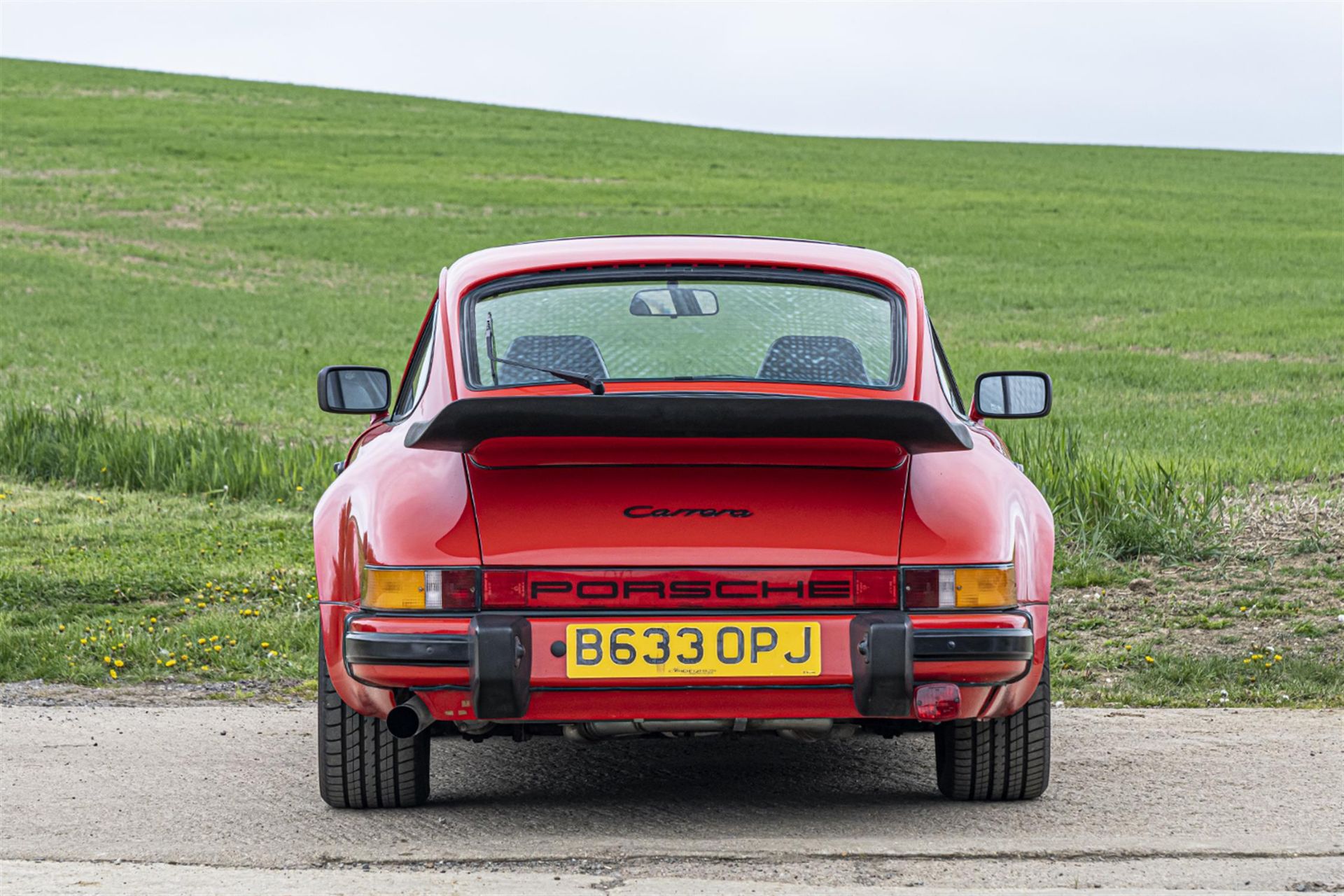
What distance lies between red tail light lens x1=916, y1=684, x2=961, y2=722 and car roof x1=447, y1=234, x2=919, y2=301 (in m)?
1.31

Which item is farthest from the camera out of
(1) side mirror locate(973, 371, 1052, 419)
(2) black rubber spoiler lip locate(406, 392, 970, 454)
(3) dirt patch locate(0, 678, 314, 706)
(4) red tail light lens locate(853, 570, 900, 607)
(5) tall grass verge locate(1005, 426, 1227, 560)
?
(5) tall grass verge locate(1005, 426, 1227, 560)

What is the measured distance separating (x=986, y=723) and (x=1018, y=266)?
31.0 meters

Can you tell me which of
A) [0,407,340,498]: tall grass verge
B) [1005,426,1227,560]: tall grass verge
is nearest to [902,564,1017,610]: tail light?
[1005,426,1227,560]: tall grass verge

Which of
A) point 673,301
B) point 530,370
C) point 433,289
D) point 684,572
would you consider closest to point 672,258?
point 673,301

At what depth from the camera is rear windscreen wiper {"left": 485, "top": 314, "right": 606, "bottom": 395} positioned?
179 inches

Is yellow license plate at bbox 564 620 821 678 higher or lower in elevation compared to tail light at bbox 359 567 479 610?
lower

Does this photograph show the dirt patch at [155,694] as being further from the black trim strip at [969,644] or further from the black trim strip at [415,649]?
the black trim strip at [969,644]

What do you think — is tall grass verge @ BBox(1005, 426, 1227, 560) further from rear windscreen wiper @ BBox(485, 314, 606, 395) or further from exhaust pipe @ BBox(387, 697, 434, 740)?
exhaust pipe @ BBox(387, 697, 434, 740)

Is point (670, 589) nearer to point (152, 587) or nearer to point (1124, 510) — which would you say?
point (152, 587)

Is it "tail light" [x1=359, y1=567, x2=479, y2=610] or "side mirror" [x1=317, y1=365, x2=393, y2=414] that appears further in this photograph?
"side mirror" [x1=317, y1=365, x2=393, y2=414]

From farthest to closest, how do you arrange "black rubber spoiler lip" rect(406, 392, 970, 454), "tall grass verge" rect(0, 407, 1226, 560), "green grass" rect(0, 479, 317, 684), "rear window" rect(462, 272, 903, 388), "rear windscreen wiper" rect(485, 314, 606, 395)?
1. "tall grass verge" rect(0, 407, 1226, 560)
2. "green grass" rect(0, 479, 317, 684)
3. "rear window" rect(462, 272, 903, 388)
4. "rear windscreen wiper" rect(485, 314, 606, 395)
5. "black rubber spoiler lip" rect(406, 392, 970, 454)

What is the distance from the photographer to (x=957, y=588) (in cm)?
413

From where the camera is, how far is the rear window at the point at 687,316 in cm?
479

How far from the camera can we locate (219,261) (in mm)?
34219
